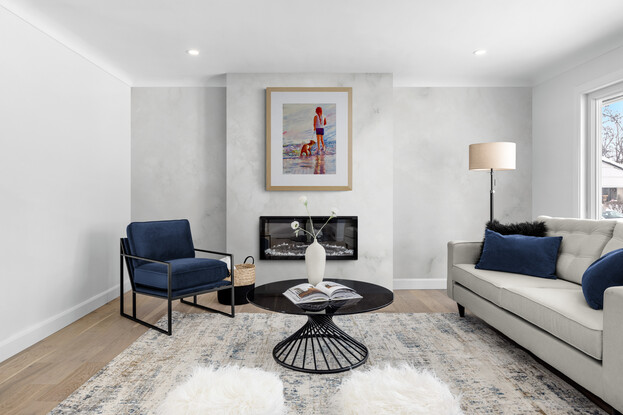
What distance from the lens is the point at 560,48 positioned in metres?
3.53

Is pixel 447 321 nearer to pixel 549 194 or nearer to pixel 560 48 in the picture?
pixel 549 194

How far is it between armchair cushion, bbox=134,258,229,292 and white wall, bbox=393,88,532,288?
7.51ft

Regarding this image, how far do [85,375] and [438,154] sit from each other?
13.3ft

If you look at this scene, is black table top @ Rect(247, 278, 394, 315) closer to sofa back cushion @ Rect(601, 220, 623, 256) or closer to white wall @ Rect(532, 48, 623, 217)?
sofa back cushion @ Rect(601, 220, 623, 256)

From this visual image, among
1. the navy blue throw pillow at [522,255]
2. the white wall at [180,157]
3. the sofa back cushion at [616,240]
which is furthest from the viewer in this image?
the white wall at [180,157]

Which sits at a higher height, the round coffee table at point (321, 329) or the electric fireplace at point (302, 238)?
the electric fireplace at point (302, 238)

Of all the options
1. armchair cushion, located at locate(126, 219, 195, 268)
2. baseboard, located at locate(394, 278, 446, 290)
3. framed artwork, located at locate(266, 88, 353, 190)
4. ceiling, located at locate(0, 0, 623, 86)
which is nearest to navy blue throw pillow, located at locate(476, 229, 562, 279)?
baseboard, located at locate(394, 278, 446, 290)

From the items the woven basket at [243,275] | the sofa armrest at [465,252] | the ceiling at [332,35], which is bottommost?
the woven basket at [243,275]

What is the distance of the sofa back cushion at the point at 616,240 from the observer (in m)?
2.53

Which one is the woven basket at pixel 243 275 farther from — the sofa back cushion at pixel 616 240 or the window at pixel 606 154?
the window at pixel 606 154

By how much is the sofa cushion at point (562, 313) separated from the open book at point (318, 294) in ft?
3.34

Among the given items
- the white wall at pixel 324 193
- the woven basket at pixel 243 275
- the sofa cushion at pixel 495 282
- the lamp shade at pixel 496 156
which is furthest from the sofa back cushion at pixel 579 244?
the woven basket at pixel 243 275

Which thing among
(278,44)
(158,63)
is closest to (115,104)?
(158,63)

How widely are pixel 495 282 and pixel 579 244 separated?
2.41ft
